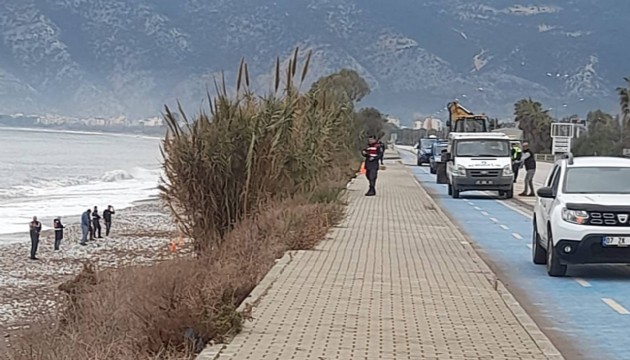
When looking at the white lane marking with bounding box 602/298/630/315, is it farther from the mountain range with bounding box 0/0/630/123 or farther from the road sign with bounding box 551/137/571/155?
the mountain range with bounding box 0/0/630/123

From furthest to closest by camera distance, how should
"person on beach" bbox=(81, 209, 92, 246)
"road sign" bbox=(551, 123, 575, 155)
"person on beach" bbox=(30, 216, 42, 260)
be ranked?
"road sign" bbox=(551, 123, 575, 155) < "person on beach" bbox=(81, 209, 92, 246) < "person on beach" bbox=(30, 216, 42, 260)

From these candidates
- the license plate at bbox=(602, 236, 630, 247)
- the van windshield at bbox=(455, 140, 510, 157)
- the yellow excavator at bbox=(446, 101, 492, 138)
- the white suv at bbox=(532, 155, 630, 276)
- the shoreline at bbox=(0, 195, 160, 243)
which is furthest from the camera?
the yellow excavator at bbox=(446, 101, 492, 138)

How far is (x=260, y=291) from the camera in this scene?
1222 centimetres

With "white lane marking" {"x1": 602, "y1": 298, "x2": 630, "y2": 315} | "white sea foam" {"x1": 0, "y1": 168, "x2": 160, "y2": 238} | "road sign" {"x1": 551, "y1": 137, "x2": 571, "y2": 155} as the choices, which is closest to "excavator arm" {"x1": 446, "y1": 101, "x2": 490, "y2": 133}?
"white sea foam" {"x1": 0, "y1": 168, "x2": 160, "y2": 238}

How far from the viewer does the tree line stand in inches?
3425

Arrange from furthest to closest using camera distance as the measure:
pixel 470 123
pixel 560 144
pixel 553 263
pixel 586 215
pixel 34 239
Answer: pixel 470 123, pixel 560 144, pixel 34 239, pixel 553 263, pixel 586 215

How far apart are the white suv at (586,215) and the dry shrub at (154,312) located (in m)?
3.91

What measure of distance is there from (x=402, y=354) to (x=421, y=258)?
781 cm

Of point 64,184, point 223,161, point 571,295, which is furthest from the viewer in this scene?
point 64,184

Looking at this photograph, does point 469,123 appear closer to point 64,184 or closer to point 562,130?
point 562,130

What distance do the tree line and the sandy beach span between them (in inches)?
1567

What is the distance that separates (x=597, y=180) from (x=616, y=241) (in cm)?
167

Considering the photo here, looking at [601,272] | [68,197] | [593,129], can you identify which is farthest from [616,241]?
[593,129]

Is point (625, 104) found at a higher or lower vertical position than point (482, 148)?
higher
